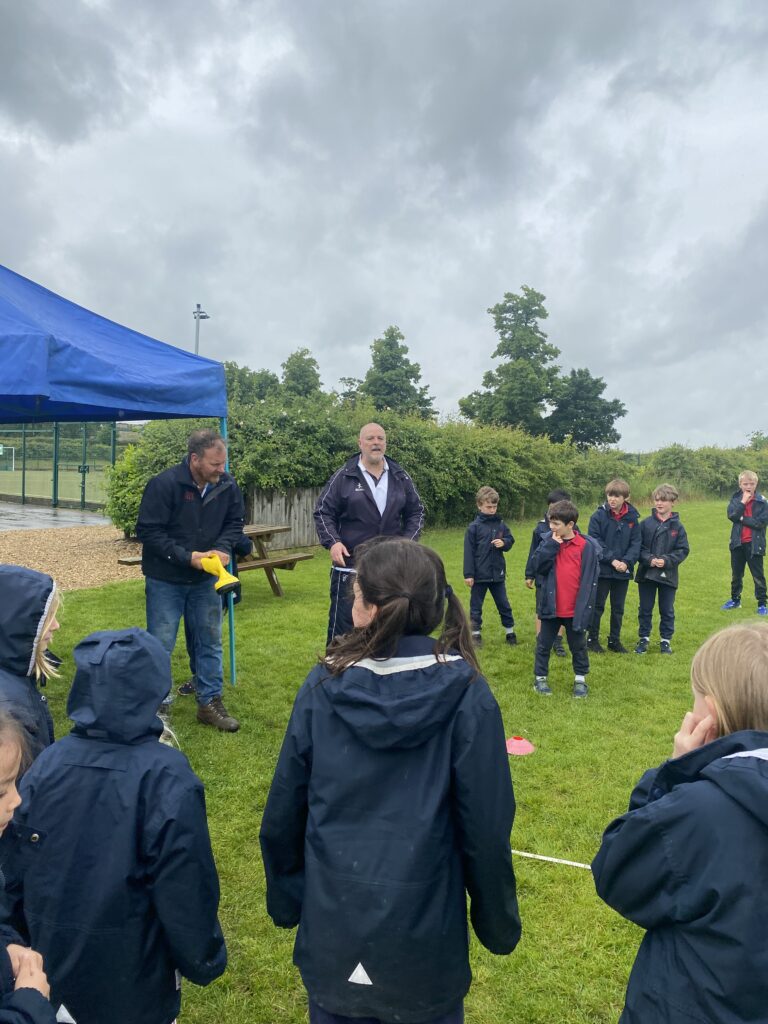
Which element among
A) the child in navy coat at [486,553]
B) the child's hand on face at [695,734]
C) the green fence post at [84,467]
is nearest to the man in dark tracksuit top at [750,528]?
the child in navy coat at [486,553]

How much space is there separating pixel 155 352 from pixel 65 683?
2.69 meters

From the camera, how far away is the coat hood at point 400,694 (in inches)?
65.1

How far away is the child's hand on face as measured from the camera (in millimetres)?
1604

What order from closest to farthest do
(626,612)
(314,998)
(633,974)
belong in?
(633,974) → (314,998) → (626,612)

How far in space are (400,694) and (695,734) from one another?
2.19 feet

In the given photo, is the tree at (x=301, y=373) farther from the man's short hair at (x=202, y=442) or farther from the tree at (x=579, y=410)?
the man's short hair at (x=202, y=442)

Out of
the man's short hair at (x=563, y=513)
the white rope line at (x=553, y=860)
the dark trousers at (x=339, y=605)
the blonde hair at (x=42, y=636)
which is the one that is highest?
the man's short hair at (x=563, y=513)

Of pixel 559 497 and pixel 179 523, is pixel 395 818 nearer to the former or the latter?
pixel 179 523

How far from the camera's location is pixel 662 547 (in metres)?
7.25

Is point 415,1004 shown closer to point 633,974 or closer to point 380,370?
point 633,974

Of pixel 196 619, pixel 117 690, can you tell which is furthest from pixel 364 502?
pixel 117 690

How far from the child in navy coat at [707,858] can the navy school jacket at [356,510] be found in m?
4.03

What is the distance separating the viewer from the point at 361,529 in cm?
565

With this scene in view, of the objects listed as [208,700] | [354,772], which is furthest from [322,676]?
[208,700]
